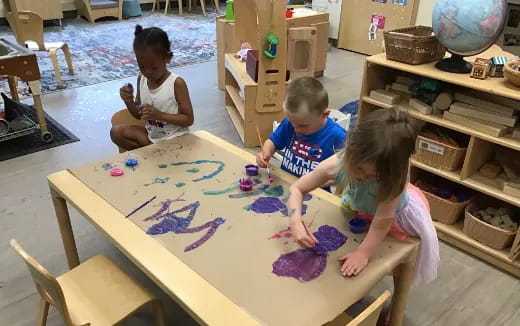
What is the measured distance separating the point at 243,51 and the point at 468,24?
1696mm

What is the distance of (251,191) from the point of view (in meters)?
1.37

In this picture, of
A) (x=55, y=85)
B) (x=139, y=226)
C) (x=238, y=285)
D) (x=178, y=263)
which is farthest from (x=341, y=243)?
(x=55, y=85)

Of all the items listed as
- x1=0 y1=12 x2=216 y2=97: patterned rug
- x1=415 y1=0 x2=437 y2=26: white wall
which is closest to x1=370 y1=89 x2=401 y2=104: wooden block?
x1=415 y1=0 x2=437 y2=26: white wall

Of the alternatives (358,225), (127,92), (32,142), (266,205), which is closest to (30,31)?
(32,142)

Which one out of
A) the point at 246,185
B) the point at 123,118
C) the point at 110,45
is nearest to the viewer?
the point at 246,185

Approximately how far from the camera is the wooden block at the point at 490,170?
1.91 metres

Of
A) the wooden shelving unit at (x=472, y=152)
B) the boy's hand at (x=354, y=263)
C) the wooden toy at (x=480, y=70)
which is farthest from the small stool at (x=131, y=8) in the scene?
the boy's hand at (x=354, y=263)

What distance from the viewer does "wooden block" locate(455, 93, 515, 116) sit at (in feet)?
5.74

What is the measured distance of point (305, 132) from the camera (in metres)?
1.55

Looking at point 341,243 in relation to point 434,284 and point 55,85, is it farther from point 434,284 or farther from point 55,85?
point 55,85

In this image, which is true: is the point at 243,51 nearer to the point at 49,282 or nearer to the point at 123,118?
the point at 123,118

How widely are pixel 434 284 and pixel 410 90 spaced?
86cm

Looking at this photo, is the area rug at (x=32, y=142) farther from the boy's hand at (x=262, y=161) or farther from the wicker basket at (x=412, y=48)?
the wicker basket at (x=412, y=48)

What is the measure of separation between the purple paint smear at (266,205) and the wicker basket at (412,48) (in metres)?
0.99
